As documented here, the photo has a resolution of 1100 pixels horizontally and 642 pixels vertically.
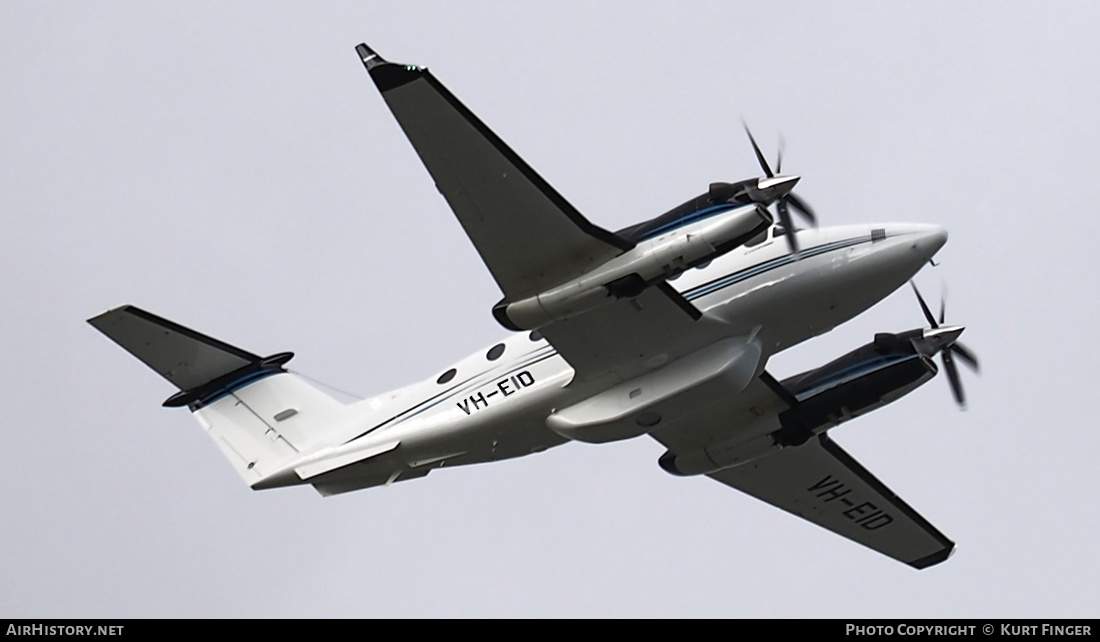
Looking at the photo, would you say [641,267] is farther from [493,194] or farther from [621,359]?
[493,194]

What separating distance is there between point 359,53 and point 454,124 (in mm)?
1583

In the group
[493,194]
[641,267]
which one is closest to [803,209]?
[641,267]

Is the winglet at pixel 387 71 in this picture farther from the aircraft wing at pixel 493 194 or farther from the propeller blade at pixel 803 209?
the propeller blade at pixel 803 209

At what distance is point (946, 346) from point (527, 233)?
7774mm

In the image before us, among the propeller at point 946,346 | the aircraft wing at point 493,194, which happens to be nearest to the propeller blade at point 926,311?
the propeller at point 946,346

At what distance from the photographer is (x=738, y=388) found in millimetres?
22266

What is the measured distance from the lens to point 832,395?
2438 cm

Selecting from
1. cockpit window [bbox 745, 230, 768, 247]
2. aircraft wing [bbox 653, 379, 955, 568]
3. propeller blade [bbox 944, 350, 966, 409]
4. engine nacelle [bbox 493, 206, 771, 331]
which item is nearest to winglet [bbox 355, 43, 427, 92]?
engine nacelle [bbox 493, 206, 771, 331]

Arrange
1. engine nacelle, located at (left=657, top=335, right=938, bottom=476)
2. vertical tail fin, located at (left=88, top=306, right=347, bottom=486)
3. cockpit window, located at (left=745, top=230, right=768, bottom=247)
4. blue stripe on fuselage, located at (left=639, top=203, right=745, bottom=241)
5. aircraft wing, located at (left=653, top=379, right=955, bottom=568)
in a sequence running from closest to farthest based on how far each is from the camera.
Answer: blue stripe on fuselage, located at (left=639, top=203, right=745, bottom=241) < cockpit window, located at (left=745, top=230, right=768, bottom=247) < engine nacelle, located at (left=657, top=335, right=938, bottom=476) < vertical tail fin, located at (left=88, top=306, right=347, bottom=486) < aircraft wing, located at (left=653, top=379, right=955, bottom=568)

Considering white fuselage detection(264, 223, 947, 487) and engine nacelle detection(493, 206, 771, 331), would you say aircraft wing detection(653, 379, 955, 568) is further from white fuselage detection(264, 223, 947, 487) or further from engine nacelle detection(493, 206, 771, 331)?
engine nacelle detection(493, 206, 771, 331)

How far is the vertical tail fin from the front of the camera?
25344 millimetres

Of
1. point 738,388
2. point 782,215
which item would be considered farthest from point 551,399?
point 782,215

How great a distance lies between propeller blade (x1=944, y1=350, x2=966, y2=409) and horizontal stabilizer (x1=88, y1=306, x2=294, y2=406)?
11.6m
